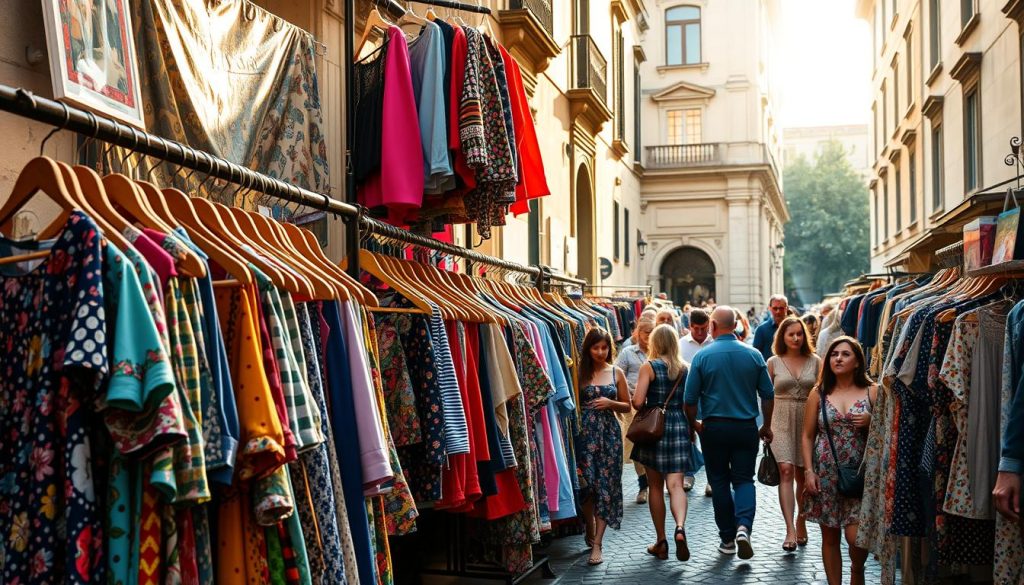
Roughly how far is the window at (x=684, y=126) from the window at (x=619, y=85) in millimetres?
12847

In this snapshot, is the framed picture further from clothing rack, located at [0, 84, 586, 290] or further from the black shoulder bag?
the black shoulder bag

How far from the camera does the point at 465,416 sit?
17.8 ft

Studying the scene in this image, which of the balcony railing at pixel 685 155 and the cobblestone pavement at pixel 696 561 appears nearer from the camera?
the cobblestone pavement at pixel 696 561

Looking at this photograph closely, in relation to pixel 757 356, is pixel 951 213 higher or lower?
higher

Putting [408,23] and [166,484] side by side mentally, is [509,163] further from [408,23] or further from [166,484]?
[166,484]

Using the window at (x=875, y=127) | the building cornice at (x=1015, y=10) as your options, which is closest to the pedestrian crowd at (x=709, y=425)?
the building cornice at (x=1015, y=10)

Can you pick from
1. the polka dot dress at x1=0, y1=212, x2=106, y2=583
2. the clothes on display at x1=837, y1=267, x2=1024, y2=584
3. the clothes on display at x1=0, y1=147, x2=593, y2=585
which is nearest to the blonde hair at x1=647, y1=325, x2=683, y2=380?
the clothes on display at x1=837, y1=267, x2=1024, y2=584

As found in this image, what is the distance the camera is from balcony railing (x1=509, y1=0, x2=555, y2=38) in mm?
13125

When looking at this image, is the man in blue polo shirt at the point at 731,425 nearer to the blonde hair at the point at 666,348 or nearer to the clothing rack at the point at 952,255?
the blonde hair at the point at 666,348

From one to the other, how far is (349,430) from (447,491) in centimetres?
174

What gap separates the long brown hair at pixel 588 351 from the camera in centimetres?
840

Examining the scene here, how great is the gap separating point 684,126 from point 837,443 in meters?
32.9

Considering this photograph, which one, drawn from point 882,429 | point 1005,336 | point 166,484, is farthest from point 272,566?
point 882,429

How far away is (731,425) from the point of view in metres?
8.19
